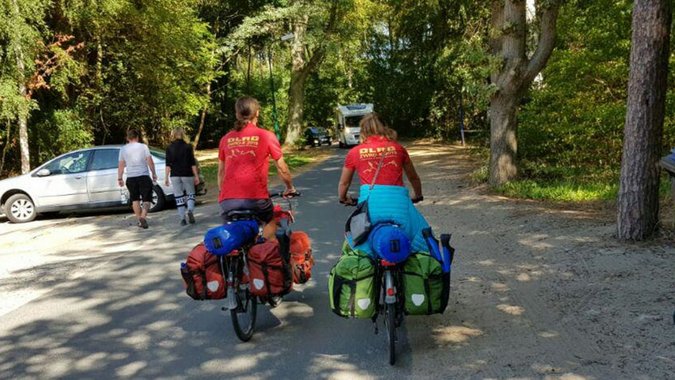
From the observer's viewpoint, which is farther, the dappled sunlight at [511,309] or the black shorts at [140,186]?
the black shorts at [140,186]

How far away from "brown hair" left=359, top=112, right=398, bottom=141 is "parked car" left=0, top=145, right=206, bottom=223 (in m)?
9.67

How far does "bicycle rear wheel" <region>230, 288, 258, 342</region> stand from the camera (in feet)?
16.4

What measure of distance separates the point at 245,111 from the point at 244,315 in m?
1.83

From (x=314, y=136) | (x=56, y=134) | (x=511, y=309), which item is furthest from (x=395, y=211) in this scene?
(x=314, y=136)

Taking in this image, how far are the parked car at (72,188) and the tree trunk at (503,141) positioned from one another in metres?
6.91

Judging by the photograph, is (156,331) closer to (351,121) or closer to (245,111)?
(245,111)

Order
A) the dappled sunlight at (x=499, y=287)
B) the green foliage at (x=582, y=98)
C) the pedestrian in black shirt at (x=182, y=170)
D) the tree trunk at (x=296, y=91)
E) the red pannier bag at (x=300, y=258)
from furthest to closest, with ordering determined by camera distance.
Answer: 1. the tree trunk at (x=296, y=91)
2. the green foliage at (x=582, y=98)
3. the pedestrian in black shirt at (x=182, y=170)
4. the dappled sunlight at (x=499, y=287)
5. the red pannier bag at (x=300, y=258)

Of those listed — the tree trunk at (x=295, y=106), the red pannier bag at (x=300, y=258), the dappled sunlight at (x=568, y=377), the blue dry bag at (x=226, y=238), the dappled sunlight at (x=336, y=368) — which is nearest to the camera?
the dappled sunlight at (x=568, y=377)

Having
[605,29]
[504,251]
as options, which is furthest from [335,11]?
[504,251]

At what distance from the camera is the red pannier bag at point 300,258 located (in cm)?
575

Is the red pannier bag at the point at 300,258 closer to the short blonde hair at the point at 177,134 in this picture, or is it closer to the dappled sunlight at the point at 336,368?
the dappled sunlight at the point at 336,368

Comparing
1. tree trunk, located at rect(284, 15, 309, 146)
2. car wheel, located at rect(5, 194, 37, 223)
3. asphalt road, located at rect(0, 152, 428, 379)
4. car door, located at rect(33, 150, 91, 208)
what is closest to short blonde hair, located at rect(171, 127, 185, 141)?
asphalt road, located at rect(0, 152, 428, 379)

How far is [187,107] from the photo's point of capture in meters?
26.8

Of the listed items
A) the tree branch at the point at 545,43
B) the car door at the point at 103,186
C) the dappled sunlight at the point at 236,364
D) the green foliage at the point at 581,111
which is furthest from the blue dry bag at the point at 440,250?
the car door at the point at 103,186
